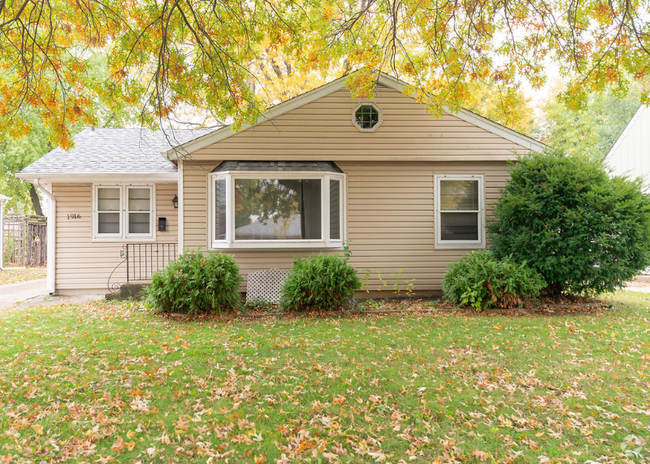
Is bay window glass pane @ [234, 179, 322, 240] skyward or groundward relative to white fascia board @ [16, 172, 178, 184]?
groundward

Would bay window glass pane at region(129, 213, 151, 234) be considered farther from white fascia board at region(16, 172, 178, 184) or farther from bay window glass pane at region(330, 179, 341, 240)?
bay window glass pane at region(330, 179, 341, 240)

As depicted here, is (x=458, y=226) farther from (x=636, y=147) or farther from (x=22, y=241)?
(x=22, y=241)

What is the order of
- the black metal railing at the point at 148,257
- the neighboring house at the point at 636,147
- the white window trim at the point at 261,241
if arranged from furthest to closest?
the neighboring house at the point at 636,147 < the black metal railing at the point at 148,257 < the white window trim at the point at 261,241

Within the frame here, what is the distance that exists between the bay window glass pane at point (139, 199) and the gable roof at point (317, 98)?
2.11 meters

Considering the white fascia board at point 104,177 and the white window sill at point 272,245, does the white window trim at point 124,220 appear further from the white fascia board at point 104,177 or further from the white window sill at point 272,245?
the white window sill at point 272,245

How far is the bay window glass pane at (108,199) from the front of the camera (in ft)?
32.7

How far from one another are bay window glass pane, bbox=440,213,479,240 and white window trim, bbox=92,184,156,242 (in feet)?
23.5

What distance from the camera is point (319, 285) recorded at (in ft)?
24.3

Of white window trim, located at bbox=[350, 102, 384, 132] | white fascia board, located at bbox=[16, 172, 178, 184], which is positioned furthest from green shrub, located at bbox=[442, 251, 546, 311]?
white fascia board, located at bbox=[16, 172, 178, 184]

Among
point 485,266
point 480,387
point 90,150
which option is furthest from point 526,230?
point 90,150

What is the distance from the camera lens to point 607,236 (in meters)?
7.38

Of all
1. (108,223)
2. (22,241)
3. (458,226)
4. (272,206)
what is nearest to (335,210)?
(272,206)

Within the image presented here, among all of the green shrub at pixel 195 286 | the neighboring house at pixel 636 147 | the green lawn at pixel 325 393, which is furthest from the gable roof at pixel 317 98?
the neighboring house at pixel 636 147

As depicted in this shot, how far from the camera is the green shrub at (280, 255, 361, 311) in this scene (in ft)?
24.4
